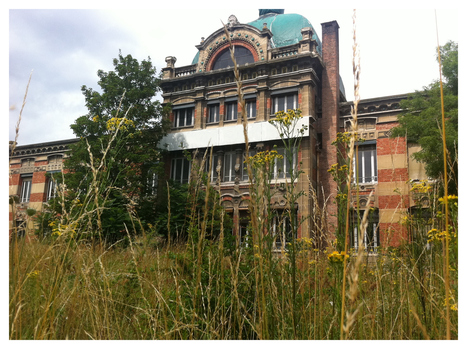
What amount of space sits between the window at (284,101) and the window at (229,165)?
2.47 m

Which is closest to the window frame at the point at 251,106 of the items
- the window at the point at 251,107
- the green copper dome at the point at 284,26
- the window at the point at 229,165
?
the window at the point at 251,107

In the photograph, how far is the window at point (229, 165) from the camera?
43.8ft

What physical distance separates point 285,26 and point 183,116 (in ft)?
20.3

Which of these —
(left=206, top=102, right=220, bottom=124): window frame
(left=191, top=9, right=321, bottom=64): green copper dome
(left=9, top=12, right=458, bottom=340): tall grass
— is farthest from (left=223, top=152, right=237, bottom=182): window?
(left=9, top=12, right=458, bottom=340): tall grass

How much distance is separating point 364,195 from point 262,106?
522cm

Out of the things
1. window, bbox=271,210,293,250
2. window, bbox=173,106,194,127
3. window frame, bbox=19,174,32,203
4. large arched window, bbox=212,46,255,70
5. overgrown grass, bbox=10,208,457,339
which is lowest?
overgrown grass, bbox=10,208,457,339

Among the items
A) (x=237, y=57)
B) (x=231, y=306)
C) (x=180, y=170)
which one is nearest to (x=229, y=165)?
(x=180, y=170)

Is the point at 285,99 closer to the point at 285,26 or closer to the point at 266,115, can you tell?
the point at 266,115

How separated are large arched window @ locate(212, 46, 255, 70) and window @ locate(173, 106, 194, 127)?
7.29 feet

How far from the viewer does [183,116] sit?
49.3 ft

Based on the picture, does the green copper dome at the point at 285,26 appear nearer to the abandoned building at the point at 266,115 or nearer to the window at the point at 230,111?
the abandoned building at the point at 266,115

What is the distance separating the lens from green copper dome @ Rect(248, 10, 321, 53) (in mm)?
14539

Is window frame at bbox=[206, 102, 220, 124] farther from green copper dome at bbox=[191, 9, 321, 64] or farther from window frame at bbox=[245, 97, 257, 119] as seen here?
green copper dome at bbox=[191, 9, 321, 64]

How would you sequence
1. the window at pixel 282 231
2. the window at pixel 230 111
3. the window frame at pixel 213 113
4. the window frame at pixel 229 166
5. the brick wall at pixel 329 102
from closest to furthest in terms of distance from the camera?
the window at pixel 282 231 < the brick wall at pixel 329 102 < the window frame at pixel 229 166 < the window at pixel 230 111 < the window frame at pixel 213 113
